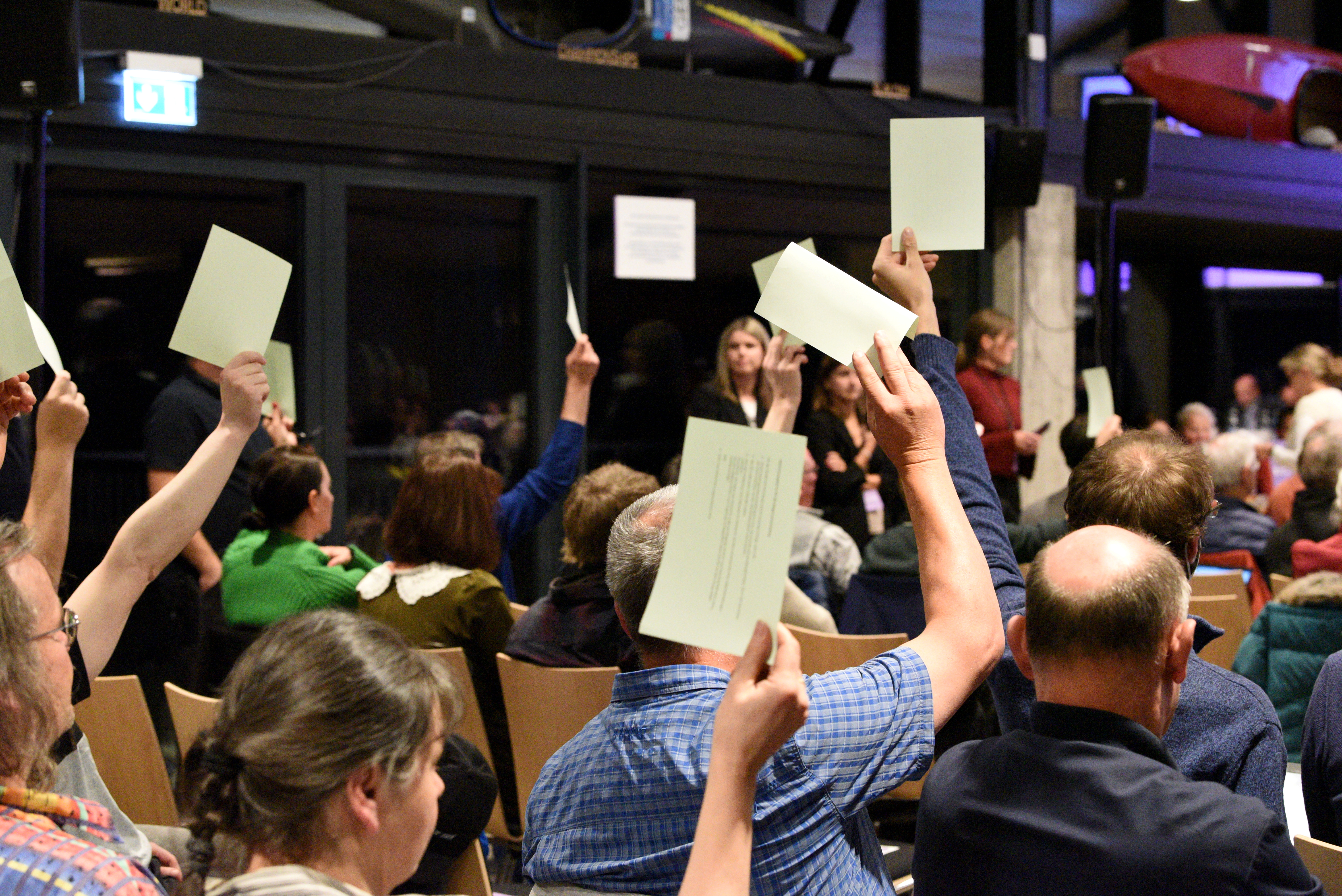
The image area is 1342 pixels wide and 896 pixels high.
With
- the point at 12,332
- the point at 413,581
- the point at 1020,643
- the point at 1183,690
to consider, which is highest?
the point at 12,332

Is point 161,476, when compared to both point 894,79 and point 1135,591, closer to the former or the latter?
point 1135,591

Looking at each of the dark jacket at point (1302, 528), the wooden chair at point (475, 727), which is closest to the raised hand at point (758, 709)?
the wooden chair at point (475, 727)

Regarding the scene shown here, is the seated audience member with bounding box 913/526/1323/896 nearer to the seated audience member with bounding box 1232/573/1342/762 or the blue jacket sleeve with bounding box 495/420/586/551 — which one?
the seated audience member with bounding box 1232/573/1342/762

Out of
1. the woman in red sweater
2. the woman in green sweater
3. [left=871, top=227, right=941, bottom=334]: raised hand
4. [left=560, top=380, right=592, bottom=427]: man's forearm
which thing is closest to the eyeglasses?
[left=871, top=227, right=941, bottom=334]: raised hand

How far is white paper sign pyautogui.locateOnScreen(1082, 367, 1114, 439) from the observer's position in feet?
14.8

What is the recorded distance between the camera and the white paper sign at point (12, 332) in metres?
1.78

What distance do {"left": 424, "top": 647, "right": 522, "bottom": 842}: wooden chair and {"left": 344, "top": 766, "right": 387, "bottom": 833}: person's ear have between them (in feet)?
4.86

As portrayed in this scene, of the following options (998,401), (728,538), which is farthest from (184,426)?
(728,538)

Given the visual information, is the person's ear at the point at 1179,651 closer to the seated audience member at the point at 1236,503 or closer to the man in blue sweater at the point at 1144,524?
the man in blue sweater at the point at 1144,524

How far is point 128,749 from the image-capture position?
266cm

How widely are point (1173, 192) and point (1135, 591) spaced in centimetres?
632

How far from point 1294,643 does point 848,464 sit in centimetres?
234

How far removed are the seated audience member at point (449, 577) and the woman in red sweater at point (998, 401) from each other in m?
3.11

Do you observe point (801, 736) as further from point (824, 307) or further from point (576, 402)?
point (576, 402)
